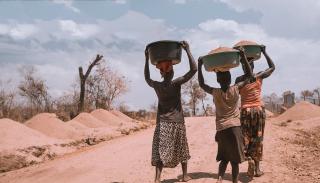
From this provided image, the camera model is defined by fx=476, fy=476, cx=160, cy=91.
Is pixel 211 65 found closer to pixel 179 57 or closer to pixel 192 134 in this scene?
pixel 179 57

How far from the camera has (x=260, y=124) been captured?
6320 millimetres

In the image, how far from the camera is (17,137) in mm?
13398

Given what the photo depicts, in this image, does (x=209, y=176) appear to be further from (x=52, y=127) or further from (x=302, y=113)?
(x=302, y=113)

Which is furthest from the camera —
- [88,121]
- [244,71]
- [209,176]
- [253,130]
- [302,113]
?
[302,113]

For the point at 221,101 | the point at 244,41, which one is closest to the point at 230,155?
the point at 221,101

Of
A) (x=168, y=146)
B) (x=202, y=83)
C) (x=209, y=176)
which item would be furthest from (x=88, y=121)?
(x=202, y=83)

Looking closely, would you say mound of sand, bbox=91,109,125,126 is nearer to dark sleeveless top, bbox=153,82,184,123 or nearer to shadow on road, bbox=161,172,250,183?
shadow on road, bbox=161,172,250,183

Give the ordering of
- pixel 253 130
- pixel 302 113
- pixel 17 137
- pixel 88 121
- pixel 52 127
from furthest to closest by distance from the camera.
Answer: pixel 302 113 → pixel 88 121 → pixel 52 127 → pixel 17 137 → pixel 253 130

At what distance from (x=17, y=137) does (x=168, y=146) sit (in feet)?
27.7

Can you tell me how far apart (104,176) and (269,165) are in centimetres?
256

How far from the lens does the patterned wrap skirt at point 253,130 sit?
6254 mm

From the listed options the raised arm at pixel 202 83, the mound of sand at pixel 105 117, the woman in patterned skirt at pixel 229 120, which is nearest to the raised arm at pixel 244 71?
the woman in patterned skirt at pixel 229 120

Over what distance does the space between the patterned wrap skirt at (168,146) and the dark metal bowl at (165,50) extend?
82 cm

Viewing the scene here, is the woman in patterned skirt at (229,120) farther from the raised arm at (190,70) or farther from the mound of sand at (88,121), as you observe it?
the mound of sand at (88,121)
